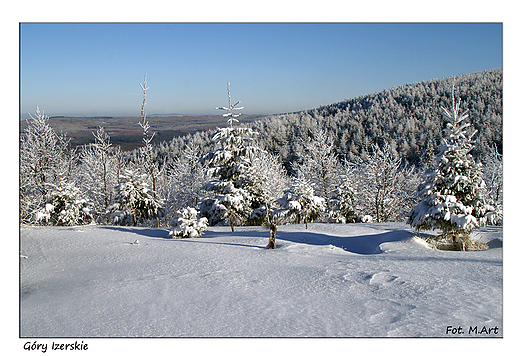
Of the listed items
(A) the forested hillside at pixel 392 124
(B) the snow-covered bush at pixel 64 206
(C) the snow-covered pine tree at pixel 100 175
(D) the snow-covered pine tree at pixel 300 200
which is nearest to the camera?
(B) the snow-covered bush at pixel 64 206

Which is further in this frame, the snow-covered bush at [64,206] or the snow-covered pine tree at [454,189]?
the snow-covered bush at [64,206]

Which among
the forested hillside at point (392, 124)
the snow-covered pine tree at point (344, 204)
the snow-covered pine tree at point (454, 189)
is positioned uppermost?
the forested hillside at point (392, 124)

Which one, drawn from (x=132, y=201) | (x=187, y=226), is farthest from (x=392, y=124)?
(x=187, y=226)

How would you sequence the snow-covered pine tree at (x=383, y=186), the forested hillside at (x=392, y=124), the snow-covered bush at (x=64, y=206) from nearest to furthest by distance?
the snow-covered bush at (x=64, y=206), the snow-covered pine tree at (x=383, y=186), the forested hillside at (x=392, y=124)

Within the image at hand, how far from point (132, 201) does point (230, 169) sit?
24.6ft

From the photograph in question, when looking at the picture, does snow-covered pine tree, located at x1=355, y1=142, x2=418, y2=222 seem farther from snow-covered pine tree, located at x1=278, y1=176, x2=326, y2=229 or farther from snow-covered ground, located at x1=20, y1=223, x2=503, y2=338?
snow-covered ground, located at x1=20, y1=223, x2=503, y2=338

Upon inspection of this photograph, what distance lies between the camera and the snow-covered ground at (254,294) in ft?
11.3

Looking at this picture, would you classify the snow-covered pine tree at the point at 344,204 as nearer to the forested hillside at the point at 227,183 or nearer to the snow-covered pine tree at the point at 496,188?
the forested hillside at the point at 227,183

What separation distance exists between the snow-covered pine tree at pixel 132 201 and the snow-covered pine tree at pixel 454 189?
54.7 feet

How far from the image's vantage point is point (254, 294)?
4426 millimetres

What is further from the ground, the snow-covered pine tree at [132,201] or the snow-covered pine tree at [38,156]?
the snow-covered pine tree at [38,156]

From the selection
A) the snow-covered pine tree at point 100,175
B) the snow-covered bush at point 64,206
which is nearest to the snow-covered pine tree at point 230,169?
the snow-covered bush at point 64,206

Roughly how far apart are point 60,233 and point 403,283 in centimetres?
970

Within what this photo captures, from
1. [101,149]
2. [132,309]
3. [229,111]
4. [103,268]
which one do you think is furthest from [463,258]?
[101,149]
